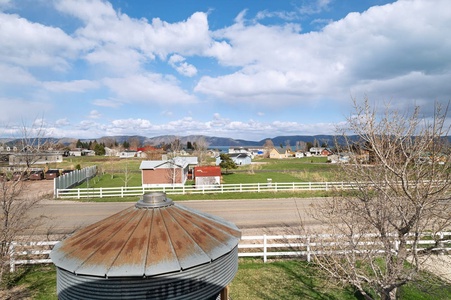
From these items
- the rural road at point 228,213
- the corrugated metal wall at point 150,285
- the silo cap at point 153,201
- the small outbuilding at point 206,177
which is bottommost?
the rural road at point 228,213

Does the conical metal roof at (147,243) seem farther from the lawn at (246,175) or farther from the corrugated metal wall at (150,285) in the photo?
the lawn at (246,175)

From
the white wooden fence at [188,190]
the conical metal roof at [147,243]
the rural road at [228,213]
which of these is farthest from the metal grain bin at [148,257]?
the white wooden fence at [188,190]

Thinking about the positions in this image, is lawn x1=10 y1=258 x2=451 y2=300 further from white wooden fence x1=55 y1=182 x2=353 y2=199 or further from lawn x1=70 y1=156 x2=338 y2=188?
white wooden fence x1=55 y1=182 x2=353 y2=199

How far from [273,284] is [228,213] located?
27.4ft

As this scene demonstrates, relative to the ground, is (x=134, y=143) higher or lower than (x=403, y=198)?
higher

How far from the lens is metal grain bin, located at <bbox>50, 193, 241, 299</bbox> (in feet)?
11.6

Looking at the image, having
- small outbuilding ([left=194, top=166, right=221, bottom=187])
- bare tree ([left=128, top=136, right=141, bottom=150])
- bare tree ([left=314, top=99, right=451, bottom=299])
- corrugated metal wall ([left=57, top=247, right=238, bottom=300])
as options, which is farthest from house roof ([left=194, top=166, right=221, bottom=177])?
bare tree ([left=128, top=136, right=141, bottom=150])

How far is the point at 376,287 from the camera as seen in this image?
16.9 feet

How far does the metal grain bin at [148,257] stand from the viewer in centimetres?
353

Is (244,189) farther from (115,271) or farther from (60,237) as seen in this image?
(115,271)

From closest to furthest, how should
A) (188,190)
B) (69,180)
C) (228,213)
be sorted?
(228,213), (188,190), (69,180)

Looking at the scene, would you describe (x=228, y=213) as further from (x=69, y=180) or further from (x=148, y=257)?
(x=69, y=180)

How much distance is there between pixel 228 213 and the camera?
55.7ft

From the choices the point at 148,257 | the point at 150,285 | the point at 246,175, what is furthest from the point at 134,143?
the point at 150,285
